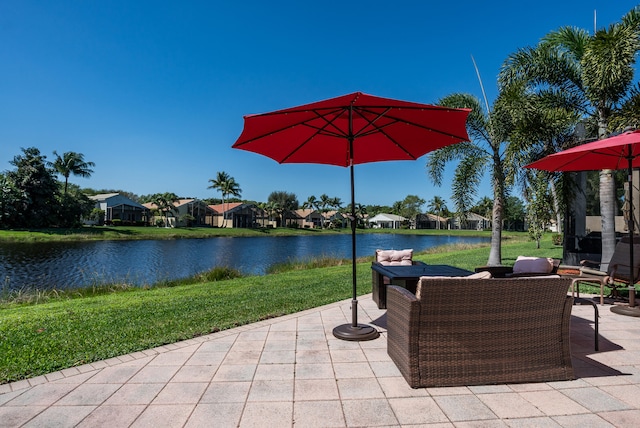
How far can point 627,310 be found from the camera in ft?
15.2

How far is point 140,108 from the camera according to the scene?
65.9 feet

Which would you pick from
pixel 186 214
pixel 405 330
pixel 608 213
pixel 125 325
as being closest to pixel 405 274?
pixel 405 330

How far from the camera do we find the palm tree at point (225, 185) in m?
59.8

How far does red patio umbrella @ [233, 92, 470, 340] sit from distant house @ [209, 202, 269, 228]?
54089mm

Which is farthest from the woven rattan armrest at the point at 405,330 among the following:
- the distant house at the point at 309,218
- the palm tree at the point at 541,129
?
the distant house at the point at 309,218

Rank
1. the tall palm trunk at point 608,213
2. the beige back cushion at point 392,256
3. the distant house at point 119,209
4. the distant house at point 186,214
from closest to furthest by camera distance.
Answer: the beige back cushion at point 392,256 < the tall palm trunk at point 608,213 < the distant house at point 119,209 < the distant house at point 186,214

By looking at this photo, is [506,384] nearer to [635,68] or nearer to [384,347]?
[384,347]

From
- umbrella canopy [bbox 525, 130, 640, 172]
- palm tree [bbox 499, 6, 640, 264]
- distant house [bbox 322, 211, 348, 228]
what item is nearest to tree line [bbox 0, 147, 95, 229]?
palm tree [bbox 499, 6, 640, 264]

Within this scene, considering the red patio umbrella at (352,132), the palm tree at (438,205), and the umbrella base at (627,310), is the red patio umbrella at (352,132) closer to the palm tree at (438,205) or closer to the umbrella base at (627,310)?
the umbrella base at (627,310)

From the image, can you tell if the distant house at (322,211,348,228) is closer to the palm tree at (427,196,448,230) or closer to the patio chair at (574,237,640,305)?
the palm tree at (427,196,448,230)

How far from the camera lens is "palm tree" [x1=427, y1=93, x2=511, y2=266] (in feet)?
36.7

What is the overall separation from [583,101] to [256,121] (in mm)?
10391

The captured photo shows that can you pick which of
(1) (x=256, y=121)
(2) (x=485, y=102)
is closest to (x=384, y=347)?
(1) (x=256, y=121)

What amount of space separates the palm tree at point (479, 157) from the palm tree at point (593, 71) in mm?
1132
